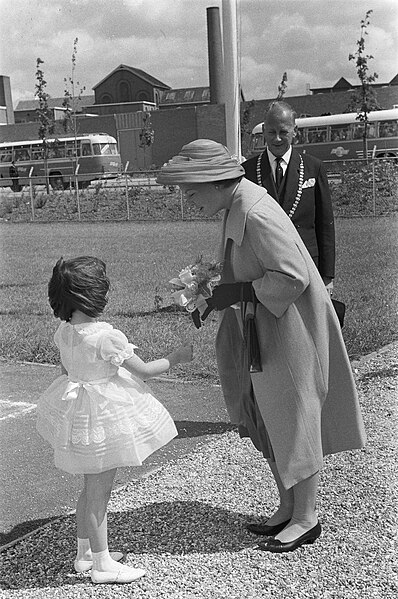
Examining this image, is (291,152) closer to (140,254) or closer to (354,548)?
(354,548)

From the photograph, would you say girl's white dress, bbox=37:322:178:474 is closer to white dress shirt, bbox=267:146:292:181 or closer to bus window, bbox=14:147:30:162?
white dress shirt, bbox=267:146:292:181

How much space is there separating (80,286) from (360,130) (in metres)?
32.8

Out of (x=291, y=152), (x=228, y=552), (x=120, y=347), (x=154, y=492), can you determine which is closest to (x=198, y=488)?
(x=154, y=492)

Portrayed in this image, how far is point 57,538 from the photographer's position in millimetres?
3824

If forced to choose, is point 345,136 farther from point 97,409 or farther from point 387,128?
point 97,409

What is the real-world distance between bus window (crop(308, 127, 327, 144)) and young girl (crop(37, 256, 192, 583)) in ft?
110

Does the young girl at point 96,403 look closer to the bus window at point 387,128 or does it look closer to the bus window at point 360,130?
the bus window at point 387,128

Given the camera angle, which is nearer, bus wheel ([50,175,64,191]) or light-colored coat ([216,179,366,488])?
light-colored coat ([216,179,366,488])

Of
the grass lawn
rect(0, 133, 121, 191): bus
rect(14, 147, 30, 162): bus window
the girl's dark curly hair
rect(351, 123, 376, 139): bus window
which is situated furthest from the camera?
rect(14, 147, 30, 162): bus window

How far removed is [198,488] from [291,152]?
2.12 metres

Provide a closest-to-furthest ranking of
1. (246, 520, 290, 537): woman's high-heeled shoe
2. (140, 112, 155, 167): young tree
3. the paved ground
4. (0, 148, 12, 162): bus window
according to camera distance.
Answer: (246, 520, 290, 537): woman's high-heeled shoe → the paved ground → (0, 148, 12, 162): bus window → (140, 112, 155, 167): young tree

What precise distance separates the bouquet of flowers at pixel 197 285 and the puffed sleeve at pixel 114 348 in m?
0.38

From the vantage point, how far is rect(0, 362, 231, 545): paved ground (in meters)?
4.23

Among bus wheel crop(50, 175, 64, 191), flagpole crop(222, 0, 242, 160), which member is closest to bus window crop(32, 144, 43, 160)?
bus wheel crop(50, 175, 64, 191)
